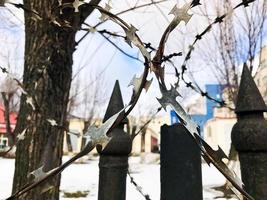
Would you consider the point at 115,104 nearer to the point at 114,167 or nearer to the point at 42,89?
the point at 114,167

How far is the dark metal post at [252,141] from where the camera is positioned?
99 cm

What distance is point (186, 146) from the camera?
1.10 metres

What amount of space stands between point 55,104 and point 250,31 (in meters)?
8.69

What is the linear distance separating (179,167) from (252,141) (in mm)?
265

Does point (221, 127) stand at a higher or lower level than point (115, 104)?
higher

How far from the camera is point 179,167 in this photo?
1.09 meters

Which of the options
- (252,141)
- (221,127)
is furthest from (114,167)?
(221,127)

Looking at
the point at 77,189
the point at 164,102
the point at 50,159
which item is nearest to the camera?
the point at 164,102

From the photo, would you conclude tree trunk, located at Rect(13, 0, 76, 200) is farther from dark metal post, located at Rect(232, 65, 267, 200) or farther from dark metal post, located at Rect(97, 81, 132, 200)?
dark metal post, located at Rect(232, 65, 267, 200)

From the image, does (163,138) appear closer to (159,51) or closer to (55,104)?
(159,51)

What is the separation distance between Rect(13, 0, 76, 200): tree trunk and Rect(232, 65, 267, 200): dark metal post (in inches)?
67.3

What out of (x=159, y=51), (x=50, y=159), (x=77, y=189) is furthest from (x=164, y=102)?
(x=77, y=189)

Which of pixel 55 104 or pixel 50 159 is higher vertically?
pixel 55 104


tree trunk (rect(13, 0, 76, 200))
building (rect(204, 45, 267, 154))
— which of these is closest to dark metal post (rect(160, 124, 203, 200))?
tree trunk (rect(13, 0, 76, 200))
